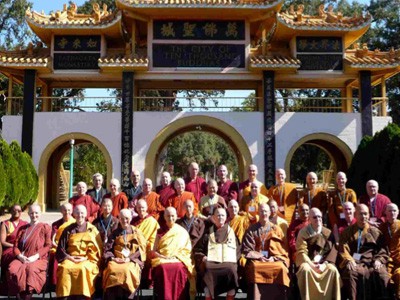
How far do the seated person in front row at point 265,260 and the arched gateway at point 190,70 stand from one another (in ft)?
23.3

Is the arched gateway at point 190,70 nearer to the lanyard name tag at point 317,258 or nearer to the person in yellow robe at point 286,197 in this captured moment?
the person in yellow robe at point 286,197

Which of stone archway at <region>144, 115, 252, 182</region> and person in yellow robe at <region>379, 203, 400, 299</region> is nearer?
person in yellow robe at <region>379, 203, 400, 299</region>

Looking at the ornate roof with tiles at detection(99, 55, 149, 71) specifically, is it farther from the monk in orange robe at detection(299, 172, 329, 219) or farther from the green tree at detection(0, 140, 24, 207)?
the monk in orange robe at detection(299, 172, 329, 219)

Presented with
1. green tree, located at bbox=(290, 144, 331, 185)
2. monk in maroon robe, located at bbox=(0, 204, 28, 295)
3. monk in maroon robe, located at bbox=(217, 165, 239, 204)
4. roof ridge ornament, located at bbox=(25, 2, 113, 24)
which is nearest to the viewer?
monk in maroon robe, located at bbox=(0, 204, 28, 295)

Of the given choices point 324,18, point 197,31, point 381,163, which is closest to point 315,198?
point 381,163

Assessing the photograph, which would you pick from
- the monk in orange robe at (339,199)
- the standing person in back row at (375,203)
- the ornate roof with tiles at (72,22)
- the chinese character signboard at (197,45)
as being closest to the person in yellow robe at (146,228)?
the monk in orange robe at (339,199)

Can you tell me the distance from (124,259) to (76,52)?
30.2 feet

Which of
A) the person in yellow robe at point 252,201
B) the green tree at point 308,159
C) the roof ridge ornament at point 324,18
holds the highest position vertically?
the roof ridge ornament at point 324,18

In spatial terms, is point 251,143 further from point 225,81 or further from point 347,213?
point 347,213

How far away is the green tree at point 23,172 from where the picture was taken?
12485 millimetres

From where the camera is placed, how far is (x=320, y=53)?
44.8 feet

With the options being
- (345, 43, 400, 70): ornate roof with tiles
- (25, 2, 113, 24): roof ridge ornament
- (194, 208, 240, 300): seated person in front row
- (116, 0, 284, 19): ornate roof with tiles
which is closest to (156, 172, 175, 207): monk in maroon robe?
(194, 208, 240, 300): seated person in front row

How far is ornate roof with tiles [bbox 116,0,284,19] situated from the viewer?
12.8 meters

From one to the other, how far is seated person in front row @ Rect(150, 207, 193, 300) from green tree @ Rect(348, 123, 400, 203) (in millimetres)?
5619
